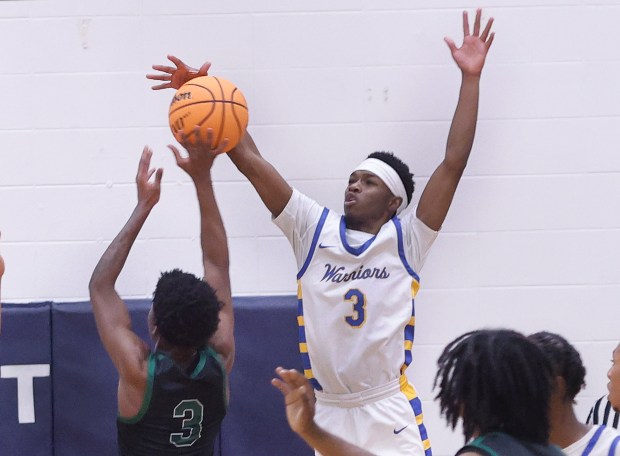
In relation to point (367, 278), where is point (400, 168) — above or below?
above

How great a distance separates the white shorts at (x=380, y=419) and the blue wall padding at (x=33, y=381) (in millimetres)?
1686

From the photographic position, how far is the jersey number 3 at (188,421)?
358cm

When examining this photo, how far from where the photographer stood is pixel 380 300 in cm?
477

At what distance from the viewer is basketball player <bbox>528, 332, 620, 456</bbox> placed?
3309mm

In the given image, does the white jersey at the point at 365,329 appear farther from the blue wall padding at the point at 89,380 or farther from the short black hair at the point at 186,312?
the short black hair at the point at 186,312

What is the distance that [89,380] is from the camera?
5.62 metres

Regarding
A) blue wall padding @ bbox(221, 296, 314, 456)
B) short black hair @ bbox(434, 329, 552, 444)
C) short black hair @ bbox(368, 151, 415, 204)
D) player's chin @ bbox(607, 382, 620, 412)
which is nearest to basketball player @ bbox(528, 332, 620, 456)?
player's chin @ bbox(607, 382, 620, 412)

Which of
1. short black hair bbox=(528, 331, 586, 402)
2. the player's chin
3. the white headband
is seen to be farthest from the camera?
the white headband

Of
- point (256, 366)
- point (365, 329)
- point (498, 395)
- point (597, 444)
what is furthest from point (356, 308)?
point (498, 395)

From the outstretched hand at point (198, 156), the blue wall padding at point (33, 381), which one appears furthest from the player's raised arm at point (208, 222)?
the blue wall padding at point (33, 381)

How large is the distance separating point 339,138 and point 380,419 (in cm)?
176

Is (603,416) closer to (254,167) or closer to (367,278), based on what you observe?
(367,278)

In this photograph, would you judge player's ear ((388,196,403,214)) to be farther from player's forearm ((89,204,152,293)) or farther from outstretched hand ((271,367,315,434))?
outstretched hand ((271,367,315,434))

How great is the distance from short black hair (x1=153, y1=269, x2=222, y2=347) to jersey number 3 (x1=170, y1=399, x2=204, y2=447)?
210 millimetres
